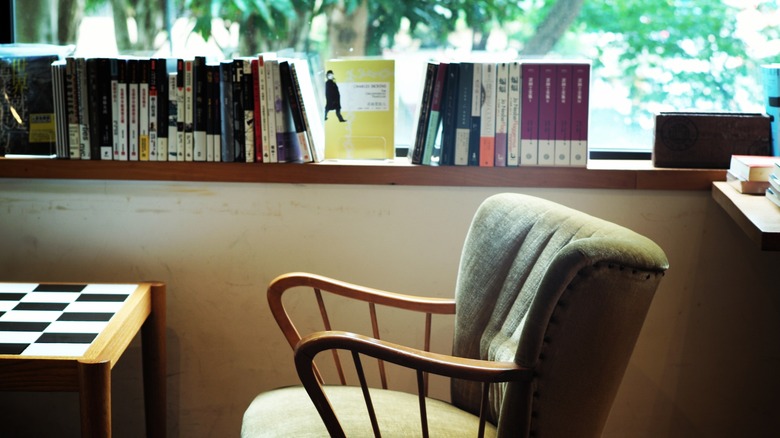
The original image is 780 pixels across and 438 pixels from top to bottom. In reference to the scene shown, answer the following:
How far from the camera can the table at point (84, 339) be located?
157 centimetres

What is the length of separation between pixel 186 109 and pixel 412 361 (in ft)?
3.61

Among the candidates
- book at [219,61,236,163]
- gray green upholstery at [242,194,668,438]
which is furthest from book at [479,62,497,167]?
book at [219,61,236,163]

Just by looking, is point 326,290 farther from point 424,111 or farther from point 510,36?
point 510,36

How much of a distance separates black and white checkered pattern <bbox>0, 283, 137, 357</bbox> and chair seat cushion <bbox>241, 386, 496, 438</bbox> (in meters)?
0.40

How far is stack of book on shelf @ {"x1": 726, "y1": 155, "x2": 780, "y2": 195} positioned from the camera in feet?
6.21

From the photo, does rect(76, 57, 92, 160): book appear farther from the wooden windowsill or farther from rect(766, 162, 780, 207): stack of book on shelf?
rect(766, 162, 780, 207): stack of book on shelf

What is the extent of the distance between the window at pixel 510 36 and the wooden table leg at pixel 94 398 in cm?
118

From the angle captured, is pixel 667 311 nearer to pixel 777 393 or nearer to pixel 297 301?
pixel 777 393

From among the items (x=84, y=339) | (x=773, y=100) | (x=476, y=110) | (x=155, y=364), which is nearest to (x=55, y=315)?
(x=84, y=339)

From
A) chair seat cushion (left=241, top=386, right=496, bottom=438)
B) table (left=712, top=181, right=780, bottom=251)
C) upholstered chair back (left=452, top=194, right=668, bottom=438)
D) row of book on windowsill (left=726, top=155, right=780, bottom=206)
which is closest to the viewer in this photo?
upholstered chair back (left=452, top=194, right=668, bottom=438)

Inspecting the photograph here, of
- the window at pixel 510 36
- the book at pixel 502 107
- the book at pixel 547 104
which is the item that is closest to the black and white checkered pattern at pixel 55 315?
the window at pixel 510 36

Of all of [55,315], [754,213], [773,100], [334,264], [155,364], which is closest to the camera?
[754,213]

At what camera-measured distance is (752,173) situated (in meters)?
1.90

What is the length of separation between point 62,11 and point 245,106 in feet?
2.48
